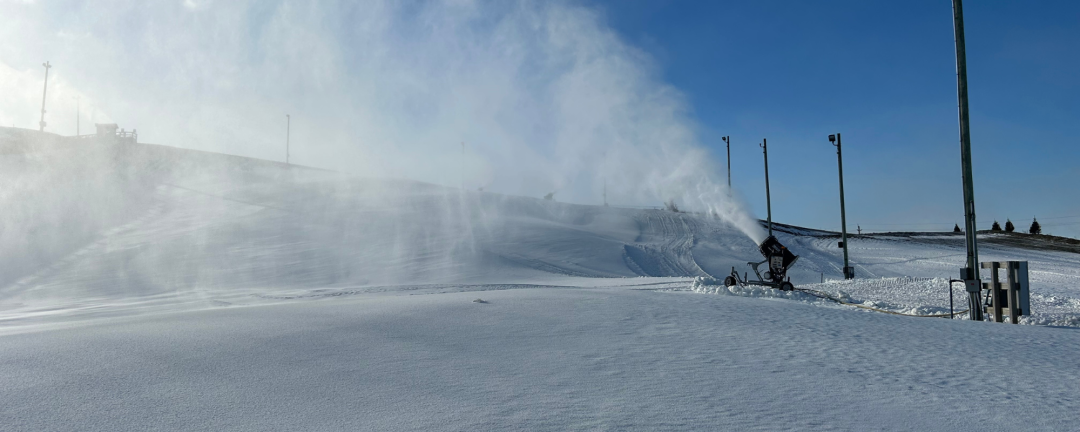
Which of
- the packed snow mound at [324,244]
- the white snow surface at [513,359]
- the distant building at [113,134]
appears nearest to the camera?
the white snow surface at [513,359]

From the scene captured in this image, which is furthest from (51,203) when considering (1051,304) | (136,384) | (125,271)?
(1051,304)

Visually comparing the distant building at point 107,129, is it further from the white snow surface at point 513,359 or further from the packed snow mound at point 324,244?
the white snow surface at point 513,359

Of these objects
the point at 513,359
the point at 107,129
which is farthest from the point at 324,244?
the point at 107,129

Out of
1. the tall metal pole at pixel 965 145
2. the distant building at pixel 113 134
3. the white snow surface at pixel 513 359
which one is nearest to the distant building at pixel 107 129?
the distant building at pixel 113 134

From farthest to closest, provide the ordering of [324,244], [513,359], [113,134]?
[113,134] < [324,244] < [513,359]

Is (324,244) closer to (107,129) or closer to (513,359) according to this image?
(513,359)

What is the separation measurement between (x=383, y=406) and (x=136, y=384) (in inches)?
91.2

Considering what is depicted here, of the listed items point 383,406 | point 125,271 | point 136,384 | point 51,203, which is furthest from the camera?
point 51,203

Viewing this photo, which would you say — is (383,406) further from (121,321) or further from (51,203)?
(51,203)

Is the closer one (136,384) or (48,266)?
(136,384)

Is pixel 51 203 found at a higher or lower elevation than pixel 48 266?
higher

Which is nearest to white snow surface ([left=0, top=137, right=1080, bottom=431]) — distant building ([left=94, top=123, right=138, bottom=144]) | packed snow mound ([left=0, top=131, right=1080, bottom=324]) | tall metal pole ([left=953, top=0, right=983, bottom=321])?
packed snow mound ([left=0, top=131, right=1080, bottom=324])

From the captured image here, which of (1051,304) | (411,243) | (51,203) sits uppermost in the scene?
(51,203)

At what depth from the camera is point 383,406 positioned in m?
5.00
